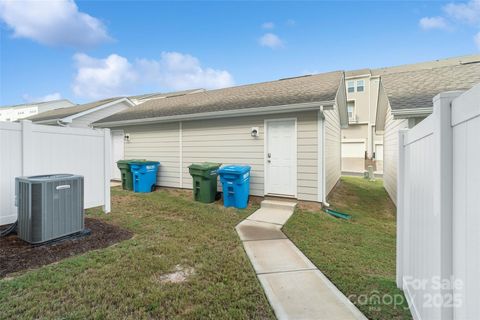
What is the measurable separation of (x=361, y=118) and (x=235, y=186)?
2016 cm

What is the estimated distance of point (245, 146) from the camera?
720cm

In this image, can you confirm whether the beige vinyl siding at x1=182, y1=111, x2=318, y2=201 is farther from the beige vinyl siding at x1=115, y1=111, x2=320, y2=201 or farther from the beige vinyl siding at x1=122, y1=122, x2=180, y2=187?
the beige vinyl siding at x1=122, y1=122, x2=180, y2=187

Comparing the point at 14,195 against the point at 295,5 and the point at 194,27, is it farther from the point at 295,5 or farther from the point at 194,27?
the point at 295,5

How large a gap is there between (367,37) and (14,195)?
36.3ft

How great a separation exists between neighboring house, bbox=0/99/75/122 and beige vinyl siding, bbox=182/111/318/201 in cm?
2682

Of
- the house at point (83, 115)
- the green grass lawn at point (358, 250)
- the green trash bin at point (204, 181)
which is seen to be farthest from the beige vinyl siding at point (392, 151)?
the house at point (83, 115)

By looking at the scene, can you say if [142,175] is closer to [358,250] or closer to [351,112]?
[358,250]

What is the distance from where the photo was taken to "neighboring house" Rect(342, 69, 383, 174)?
2164 cm

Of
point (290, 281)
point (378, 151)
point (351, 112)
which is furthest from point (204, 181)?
point (351, 112)

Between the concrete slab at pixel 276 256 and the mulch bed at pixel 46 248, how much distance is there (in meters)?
2.24

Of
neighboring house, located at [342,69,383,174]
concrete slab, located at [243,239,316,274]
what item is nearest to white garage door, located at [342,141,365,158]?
neighboring house, located at [342,69,383,174]

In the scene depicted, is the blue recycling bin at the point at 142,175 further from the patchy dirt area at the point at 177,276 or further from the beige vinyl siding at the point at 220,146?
the patchy dirt area at the point at 177,276

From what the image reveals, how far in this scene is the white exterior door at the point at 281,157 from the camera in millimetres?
6559

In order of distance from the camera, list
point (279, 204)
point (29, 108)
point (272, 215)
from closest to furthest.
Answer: point (272, 215)
point (279, 204)
point (29, 108)
